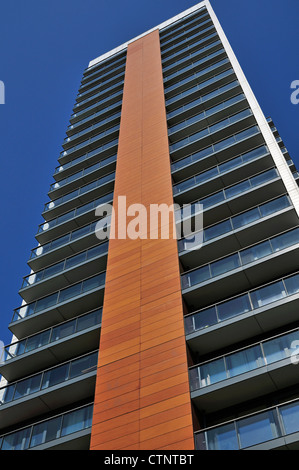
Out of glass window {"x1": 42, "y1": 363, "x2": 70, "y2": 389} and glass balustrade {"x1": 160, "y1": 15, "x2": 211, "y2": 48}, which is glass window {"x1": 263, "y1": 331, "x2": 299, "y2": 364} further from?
glass balustrade {"x1": 160, "y1": 15, "x2": 211, "y2": 48}

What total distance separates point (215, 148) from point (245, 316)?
12.1 meters

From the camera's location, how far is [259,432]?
44.3ft

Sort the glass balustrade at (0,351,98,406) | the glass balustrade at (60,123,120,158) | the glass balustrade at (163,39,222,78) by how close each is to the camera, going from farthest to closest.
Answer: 1. the glass balustrade at (163,39,222,78)
2. the glass balustrade at (60,123,120,158)
3. the glass balustrade at (0,351,98,406)

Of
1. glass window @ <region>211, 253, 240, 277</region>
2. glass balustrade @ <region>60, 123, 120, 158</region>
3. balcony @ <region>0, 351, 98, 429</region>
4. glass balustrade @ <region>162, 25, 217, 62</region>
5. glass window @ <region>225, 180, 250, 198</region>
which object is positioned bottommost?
balcony @ <region>0, 351, 98, 429</region>

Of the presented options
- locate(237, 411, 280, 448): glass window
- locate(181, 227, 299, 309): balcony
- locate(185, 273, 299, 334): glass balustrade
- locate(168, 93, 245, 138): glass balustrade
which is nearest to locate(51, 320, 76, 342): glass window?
locate(181, 227, 299, 309): balcony

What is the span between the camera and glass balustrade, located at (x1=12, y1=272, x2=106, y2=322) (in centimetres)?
2280

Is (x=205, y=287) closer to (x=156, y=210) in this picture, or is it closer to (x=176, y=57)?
(x=156, y=210)

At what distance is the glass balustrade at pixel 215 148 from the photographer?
87.0ft

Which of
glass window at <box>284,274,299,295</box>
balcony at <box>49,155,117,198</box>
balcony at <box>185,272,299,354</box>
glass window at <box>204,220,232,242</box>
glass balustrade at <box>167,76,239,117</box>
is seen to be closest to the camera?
balcony at <box>185,272,299,354</box>

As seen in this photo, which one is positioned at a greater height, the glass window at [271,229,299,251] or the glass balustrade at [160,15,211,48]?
the glass balustrade at [160,15,211,48]

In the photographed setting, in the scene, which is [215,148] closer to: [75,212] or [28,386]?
[75,212]

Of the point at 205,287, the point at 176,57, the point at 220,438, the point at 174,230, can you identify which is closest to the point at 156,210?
the point at 174,230

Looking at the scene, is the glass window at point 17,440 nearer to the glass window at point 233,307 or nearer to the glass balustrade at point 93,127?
the glass window at point 233,307

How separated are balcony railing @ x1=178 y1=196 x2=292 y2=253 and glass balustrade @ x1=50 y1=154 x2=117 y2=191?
11634 millimetres
